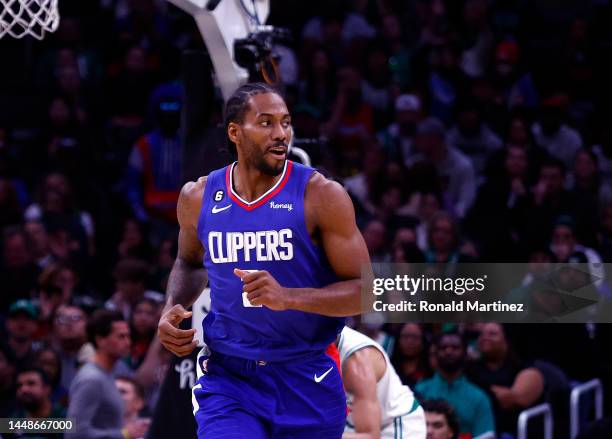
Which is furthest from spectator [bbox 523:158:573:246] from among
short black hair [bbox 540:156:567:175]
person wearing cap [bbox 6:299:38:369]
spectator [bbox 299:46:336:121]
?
person wearing cap [bbox 6:299:38:369]

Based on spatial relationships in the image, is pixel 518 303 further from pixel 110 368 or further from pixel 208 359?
pixel 208 359

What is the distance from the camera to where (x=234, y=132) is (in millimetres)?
4766

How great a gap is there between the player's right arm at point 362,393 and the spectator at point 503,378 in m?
2.26

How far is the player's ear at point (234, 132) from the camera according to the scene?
474 cm

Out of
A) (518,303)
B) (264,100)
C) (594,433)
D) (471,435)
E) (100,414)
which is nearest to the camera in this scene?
(264,100)

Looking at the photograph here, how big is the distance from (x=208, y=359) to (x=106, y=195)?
6.83m

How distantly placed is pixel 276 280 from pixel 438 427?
277 cm

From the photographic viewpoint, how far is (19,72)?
12.9 m

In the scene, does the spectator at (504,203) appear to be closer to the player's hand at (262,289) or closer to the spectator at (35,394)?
the spectator at (35,394)

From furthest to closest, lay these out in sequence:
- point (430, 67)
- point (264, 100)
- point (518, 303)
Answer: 1. point (430, 67)
2. point (518, 303)
3. point (264, 100)

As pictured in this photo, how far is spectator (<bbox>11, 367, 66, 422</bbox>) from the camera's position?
25.4ft

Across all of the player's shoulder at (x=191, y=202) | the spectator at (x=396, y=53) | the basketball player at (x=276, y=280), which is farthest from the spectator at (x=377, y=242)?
the basketball player at (x=276, y=280)

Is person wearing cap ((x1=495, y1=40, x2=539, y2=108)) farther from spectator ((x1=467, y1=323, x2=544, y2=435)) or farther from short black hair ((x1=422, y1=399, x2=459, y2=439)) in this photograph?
short black hair ((x1=422, y1=399, x2=459, y2=439))

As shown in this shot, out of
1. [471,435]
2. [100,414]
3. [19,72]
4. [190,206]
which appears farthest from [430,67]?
[190,206]
